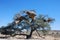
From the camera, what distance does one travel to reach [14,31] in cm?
3909

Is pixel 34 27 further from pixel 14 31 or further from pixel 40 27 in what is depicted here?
pixel 14 31

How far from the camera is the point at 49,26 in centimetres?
3869

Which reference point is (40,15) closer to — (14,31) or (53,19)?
(53,19)

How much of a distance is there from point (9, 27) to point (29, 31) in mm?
4262

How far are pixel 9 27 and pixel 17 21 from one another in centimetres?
293

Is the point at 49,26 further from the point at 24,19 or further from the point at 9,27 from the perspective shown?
the point at 9,27

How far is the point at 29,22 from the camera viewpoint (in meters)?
37.5

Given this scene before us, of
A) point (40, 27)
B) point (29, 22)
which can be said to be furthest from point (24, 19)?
point (40, 27)

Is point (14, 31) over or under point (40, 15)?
under

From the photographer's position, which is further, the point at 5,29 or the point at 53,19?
the point at 5,29

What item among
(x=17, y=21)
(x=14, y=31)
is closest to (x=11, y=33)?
(x=14, y=31)

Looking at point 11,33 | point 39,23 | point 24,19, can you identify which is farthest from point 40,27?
point 11,33

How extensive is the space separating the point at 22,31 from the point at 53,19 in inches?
277

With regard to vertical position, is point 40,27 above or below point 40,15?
below
